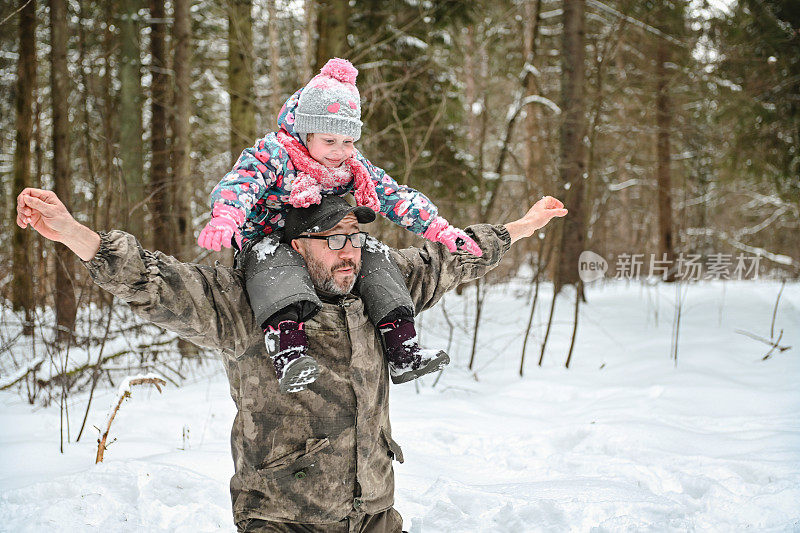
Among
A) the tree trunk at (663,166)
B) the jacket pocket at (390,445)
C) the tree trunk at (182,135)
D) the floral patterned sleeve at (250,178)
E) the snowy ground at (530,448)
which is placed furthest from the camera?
the tree trunk at (663,166)

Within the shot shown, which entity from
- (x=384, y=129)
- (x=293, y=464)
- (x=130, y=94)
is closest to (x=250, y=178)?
(x=293, y=464)

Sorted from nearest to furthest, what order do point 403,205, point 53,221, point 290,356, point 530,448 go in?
point 53,221 → point 290,356 → point 403,205 → point 530,448

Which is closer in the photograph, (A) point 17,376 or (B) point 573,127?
(A) point 17,376

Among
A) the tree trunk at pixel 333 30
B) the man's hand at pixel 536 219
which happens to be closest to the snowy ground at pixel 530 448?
the man's hand at pixel 536 219

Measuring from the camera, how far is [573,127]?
827 centimetres

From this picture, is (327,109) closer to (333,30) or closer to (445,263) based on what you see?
(445,263)

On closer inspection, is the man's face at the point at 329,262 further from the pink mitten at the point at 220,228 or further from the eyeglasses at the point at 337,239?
the pink mitten at the point at 220,228

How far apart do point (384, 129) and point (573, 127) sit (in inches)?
107

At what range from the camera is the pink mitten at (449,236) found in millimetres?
2201

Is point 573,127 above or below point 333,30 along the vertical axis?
below

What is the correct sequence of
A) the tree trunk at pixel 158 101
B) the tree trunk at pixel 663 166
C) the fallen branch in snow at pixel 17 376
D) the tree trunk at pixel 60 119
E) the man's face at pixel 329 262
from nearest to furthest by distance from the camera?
the man's face at pixel 329 262 → the fallen branch in snow at pixel 17 376 → the tree trunk at pixel 60 119 → the tree trunk at pixel 158 101 → the tree trunk at pixel 663 166

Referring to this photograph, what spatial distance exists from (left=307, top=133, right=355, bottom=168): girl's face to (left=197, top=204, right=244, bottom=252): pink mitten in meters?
0.42

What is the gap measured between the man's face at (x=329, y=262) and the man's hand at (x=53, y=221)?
0.67 metres

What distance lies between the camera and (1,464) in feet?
10.5
